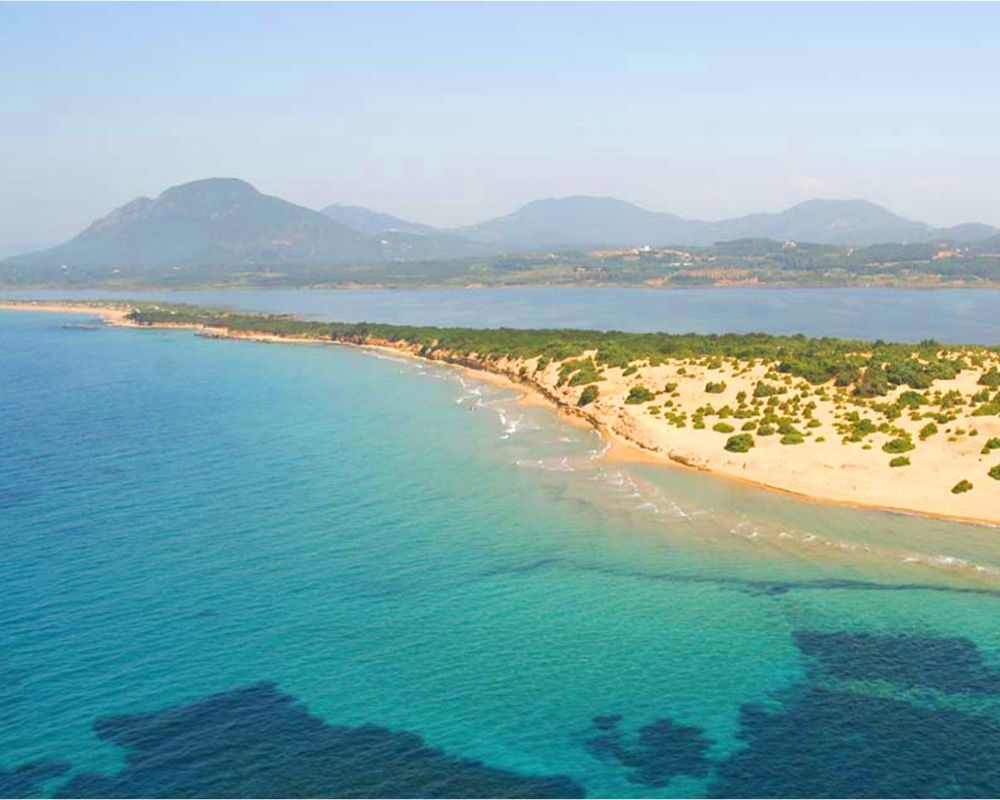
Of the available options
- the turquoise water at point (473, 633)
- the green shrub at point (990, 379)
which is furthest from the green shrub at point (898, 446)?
the green shrub at point (990, 379)

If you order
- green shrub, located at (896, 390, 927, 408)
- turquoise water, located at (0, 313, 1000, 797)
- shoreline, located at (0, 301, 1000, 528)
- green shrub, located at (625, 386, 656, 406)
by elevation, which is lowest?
turquoise water, located at (0, 313, 1000, 797)

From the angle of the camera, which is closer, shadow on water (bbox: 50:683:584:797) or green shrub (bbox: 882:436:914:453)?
shadow on water (bbox: 50:683:584:797)

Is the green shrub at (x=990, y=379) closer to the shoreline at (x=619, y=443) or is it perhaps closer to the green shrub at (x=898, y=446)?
the green shrub at (x=898, y=446)

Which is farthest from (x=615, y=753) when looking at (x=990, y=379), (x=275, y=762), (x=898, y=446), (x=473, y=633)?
(x=990, y=379)

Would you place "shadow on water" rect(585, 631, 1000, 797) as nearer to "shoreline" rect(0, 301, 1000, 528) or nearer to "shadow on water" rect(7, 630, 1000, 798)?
"shadow on water" rect(7, 630, 1000, 798)

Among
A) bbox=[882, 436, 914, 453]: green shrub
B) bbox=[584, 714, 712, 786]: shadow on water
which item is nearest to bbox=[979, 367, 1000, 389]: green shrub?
bbox=[882, 436, 914, 453]: green shrub

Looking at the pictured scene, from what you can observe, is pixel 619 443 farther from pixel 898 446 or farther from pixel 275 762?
pixel 275 762

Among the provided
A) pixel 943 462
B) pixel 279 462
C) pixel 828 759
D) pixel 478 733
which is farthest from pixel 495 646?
pixel 943 462
